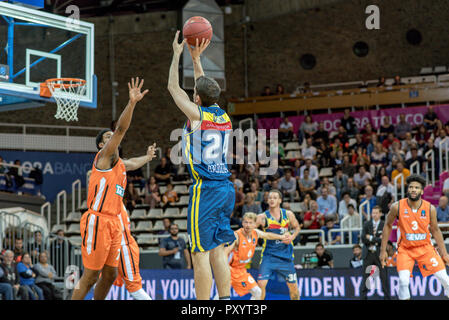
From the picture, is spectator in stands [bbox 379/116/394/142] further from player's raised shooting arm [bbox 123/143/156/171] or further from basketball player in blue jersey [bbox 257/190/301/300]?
player's raised shooting arm [bbox 123/143/156/171]

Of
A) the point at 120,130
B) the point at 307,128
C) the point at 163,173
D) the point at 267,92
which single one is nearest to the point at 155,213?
the point at 163,173

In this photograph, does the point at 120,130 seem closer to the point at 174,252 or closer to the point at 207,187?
the point at 207,187

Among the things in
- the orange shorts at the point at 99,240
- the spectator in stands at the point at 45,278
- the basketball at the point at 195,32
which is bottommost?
the spectator in stands at the point at 45,278

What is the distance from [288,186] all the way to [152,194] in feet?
13.1

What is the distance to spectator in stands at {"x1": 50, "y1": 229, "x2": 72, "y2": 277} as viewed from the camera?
15695 mm

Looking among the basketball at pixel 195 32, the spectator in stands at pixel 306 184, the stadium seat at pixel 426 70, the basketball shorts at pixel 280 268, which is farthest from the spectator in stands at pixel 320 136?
the basketball at pixel 195 32

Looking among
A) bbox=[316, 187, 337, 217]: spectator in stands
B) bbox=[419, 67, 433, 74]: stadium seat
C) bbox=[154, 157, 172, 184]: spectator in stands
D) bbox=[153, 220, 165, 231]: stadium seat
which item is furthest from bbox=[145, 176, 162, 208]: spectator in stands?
bbox=[419, 67, 433, 74]: stadium seat

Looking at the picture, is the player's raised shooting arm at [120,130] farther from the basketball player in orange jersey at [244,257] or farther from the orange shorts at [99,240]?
the basketball player in orange jersey at [244,257]

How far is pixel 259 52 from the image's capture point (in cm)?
2562

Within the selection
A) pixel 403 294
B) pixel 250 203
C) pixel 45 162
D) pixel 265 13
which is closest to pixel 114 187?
pixel 403 294

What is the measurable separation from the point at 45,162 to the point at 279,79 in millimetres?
8983

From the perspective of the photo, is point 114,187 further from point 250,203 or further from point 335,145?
point 335,145

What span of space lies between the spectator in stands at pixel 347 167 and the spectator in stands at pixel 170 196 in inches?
187

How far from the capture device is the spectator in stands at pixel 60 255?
1570cm
